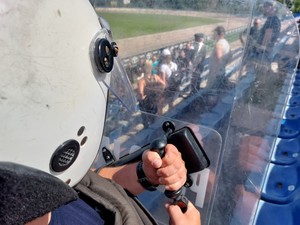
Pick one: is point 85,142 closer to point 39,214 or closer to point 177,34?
point 39,214

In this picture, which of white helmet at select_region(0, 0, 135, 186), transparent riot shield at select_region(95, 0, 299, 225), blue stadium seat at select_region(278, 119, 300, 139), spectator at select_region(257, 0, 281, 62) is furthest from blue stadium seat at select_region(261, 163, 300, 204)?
white helmet at select_region(0, 0, 135, 186)

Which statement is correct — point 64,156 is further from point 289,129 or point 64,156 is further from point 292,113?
point 292,113

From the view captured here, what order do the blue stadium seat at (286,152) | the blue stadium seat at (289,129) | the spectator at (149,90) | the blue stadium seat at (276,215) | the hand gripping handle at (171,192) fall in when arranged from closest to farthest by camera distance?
the hand gripping handle at (171,192)
the spectator at (149,90)
the blue stadium seat at (276,215)
the blue stadium seat at (286,152)
the blue stadium seat at (289,129)

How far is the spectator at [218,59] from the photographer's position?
1.04 meters

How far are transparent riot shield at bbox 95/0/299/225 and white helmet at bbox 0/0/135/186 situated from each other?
29 centimetres

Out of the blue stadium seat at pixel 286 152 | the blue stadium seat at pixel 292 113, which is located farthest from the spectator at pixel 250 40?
the blue stadium seat at pixel 292 113

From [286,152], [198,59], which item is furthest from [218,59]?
[286,152]

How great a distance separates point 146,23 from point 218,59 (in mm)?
359

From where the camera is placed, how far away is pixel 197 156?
961 millimetres

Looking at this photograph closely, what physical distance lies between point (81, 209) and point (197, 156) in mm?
393

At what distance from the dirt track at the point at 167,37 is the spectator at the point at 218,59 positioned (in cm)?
3

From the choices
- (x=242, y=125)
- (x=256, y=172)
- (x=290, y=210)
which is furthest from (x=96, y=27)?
(x=290, y=210)

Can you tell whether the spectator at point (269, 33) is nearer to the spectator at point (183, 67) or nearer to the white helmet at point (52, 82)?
the spectator at point (183, 67)

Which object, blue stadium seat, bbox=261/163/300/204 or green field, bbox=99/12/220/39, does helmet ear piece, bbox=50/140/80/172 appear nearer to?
green field, bbox=99/12/220/39
